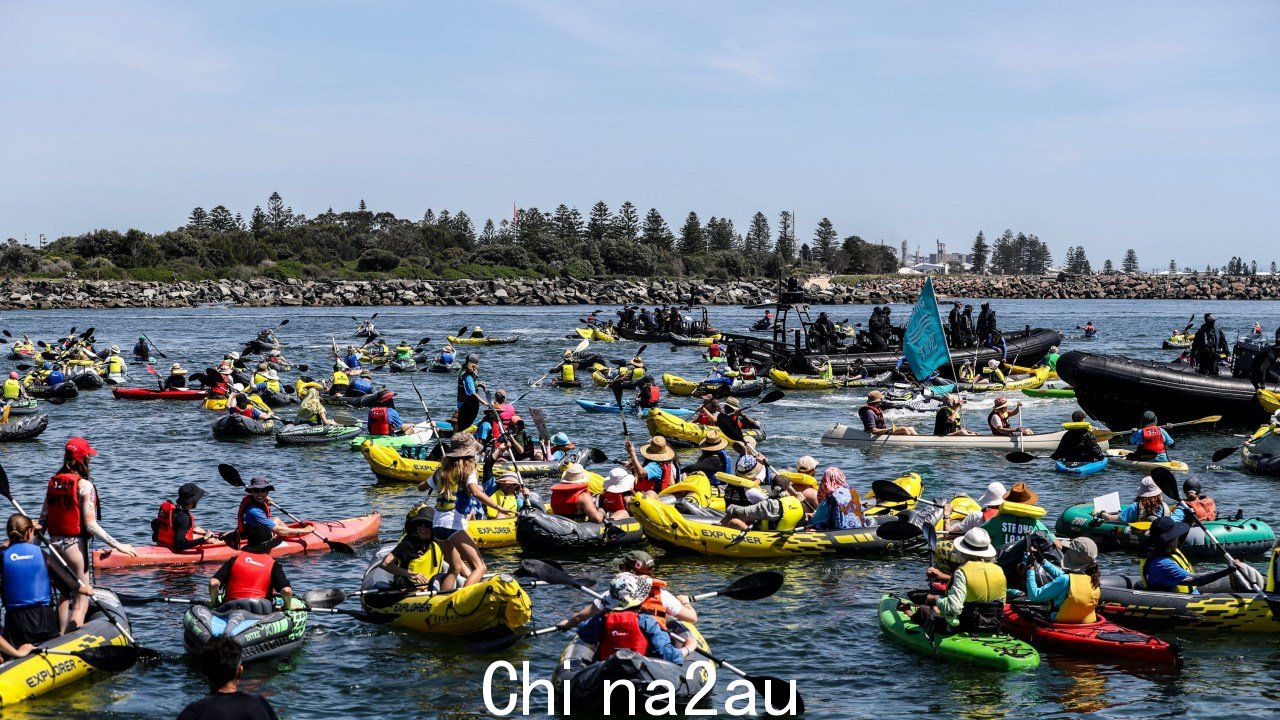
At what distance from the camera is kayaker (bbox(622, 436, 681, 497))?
1919 centimetres

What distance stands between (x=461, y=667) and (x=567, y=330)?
68386 millimetres

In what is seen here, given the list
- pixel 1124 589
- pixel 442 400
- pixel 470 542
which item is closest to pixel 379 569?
pixel 470 542

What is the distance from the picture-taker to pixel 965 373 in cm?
4112

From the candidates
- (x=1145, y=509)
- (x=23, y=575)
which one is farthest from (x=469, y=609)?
(x=1145, y=509)

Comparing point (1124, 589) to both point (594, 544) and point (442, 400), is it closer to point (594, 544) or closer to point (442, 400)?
point (594, 544)

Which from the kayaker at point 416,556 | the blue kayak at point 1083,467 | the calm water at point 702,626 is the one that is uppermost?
the kayaker at point 416,556

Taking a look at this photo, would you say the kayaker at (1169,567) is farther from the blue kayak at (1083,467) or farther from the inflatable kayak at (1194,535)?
the blue kayak at (1083,467)

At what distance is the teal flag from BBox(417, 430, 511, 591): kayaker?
17.3 meters

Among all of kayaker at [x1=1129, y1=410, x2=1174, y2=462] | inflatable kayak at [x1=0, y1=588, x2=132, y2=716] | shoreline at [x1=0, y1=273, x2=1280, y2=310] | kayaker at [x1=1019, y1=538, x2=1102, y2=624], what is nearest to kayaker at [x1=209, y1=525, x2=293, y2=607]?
inflatable kayak at [x1=0, y1=588, x2=132, y2=716]

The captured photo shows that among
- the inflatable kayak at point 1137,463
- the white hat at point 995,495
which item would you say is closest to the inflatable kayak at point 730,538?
the white hat at point 995,495

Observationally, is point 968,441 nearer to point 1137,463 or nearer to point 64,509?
point 1137,463

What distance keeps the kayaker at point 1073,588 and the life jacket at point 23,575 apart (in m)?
10.8

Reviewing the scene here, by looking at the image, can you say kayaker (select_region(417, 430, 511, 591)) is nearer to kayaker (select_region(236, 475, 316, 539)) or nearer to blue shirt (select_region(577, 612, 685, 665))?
kayaker (select_region(236, 475, 316, 539))

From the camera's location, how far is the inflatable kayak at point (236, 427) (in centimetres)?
3111
